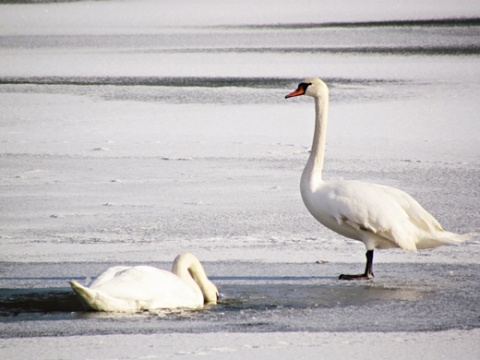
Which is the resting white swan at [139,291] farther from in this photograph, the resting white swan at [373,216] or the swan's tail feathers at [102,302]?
the resting white swan at [373,216]

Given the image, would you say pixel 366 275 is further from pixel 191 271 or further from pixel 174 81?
pixel 174 81

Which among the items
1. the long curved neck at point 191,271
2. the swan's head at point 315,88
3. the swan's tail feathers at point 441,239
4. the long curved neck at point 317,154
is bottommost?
the long curved neck at point 191,271

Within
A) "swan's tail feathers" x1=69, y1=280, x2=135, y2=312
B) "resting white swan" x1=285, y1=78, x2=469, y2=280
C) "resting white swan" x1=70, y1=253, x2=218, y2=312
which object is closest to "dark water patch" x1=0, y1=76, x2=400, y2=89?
"resting white swan" x1=285, y1=78, x2=469, y2=280

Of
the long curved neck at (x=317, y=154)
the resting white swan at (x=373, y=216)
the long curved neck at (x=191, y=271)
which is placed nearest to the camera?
the long curved neck at (x=191, y=271)

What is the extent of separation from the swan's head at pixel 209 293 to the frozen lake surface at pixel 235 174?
79 millimetres

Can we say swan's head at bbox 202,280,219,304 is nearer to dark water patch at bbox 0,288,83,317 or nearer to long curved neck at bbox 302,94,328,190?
dark water patch at bbox 0,288,83,317

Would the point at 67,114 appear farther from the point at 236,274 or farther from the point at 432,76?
the point at 236,274

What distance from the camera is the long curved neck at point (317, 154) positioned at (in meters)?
6.73

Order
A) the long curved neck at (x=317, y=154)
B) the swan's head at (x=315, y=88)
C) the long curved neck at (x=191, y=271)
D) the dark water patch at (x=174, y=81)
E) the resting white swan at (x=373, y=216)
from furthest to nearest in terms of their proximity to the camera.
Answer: the dark water patch at (x=174, y=81)
the swan's head at (x=315, y=88)
the long curved neck at (x=317, y=154)
the resting white swan at (x=373, y=216)
the long curved neck at (x=191, y=271)

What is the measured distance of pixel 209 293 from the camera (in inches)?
226

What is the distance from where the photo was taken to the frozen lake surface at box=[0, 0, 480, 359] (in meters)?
5.23

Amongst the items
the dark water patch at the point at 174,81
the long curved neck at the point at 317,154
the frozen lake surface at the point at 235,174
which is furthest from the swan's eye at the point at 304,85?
the dark water patch at the point at 174,81

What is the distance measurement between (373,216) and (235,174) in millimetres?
3238

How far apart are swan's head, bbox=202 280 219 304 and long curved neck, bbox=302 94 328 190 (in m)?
1.20
